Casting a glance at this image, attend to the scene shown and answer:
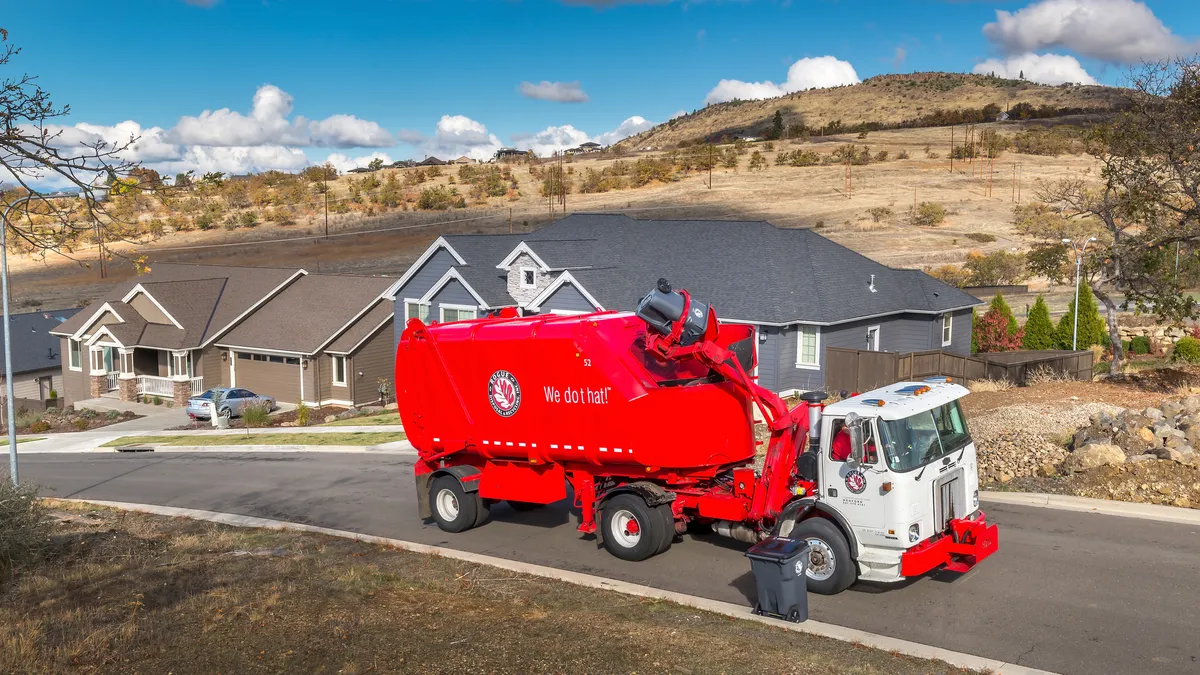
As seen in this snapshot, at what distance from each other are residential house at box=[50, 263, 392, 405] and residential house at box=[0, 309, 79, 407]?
290cm

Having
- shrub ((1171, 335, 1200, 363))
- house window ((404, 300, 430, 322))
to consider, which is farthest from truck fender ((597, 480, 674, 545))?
shrub ((1171, 335, 1200, 363))

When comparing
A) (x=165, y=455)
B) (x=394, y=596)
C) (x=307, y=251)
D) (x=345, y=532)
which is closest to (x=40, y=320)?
(x=165, y=455)

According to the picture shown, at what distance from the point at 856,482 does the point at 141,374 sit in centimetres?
4399

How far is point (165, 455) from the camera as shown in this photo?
31.3m

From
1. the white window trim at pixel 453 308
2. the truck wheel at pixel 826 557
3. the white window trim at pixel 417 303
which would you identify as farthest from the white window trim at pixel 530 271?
the truck wheel at pixel 826 557

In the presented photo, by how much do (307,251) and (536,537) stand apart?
77.2 m

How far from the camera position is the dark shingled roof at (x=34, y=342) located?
51.9 meters

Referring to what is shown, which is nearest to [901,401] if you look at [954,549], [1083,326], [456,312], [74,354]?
[954,549]

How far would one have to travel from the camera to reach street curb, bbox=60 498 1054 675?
1052 centimetres

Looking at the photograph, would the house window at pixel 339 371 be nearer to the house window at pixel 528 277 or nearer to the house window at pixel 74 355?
the house window at pixel 528 277

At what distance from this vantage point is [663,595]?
1293 cm

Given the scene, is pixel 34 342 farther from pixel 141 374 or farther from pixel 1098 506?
pixel 1098 506

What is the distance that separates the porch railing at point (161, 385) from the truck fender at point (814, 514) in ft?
130

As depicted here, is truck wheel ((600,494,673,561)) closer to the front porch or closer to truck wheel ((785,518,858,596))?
truck wheel ((785,518,858,596))
